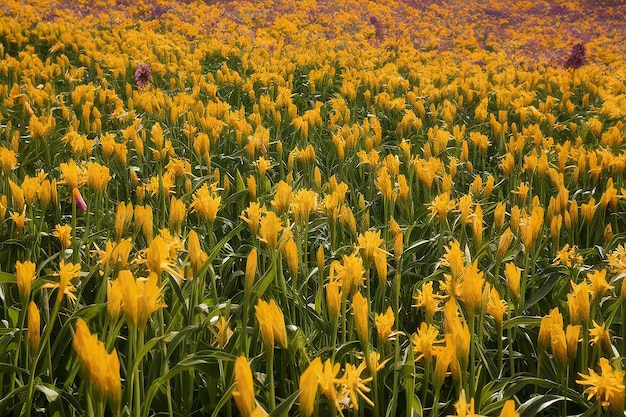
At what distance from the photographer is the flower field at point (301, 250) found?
3.85ft

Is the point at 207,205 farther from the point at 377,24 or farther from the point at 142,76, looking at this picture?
the point at 377,24

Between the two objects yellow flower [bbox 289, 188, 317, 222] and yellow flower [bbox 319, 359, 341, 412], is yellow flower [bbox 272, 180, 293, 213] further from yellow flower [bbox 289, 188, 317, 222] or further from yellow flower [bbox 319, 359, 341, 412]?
yellow flower [bbox 319, 359, 341, 412]

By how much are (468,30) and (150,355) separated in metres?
14.0

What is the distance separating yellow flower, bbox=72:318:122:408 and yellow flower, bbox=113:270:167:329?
0.14 meters

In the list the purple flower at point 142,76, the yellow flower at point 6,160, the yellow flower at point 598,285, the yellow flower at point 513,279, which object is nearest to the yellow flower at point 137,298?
the yellow flower at point 513,279

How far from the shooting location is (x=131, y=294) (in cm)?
102

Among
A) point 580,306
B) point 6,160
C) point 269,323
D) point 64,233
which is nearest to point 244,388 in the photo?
point 269,323

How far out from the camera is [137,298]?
1.04m

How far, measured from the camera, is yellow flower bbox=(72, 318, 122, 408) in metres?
0.87

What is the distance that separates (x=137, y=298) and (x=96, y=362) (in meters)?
0.18

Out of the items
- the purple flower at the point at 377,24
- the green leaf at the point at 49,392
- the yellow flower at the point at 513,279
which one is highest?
the yellow flower at the point at 513,279

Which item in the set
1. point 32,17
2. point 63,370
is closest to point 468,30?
point 32,17

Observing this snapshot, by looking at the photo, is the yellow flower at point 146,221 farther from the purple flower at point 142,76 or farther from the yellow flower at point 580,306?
the purple flower at point 142,76

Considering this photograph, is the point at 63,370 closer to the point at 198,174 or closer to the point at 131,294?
the point at 131,294
